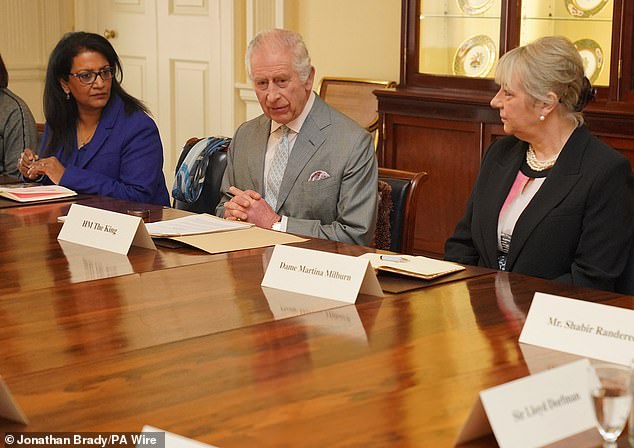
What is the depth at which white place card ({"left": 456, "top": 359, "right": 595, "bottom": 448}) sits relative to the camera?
134 centimetres

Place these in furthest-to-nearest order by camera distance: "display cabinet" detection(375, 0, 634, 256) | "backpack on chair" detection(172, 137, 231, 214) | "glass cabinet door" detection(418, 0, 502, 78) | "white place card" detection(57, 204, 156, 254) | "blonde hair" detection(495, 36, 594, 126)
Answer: "glass cabinet door" detection(418, 0, 502, 78), "display cabinet" detection(375, 0, 634, 256), "backpack on chair" detection(172, 137, 231, 214), "blonde hair" detection(495, 36, 594, 126), "white place card" detection(57, 204, 156, 254)

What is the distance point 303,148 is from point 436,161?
215 cm

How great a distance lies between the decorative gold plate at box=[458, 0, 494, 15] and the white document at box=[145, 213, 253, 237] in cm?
255

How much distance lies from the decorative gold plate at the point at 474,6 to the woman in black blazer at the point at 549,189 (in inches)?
87.2

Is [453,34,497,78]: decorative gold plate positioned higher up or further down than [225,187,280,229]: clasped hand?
higher up

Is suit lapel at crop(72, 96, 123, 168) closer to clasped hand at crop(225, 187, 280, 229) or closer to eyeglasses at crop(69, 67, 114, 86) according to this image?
eyeglasses at crop(69, 67, 114, 86)

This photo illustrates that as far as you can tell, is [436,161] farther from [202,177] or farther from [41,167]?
[41,167]

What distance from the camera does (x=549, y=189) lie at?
2840 mm

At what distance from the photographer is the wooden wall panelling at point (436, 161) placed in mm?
5211

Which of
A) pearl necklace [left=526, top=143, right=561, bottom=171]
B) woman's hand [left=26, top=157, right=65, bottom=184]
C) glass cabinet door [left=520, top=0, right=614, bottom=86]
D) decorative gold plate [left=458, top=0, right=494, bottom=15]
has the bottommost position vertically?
woman's hand [left=26, top=157, right=65, bottom=184]

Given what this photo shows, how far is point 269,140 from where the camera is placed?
345cm

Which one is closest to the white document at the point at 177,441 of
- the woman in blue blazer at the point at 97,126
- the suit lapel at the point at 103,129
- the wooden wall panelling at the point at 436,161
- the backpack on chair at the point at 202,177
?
the backpack on chair at the point at 202,177

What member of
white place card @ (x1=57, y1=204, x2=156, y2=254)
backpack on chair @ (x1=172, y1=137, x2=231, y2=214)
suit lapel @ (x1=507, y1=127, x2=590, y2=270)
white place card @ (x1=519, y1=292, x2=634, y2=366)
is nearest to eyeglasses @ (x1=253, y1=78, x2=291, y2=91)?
backpack on chair @ (x1=172, y1=137, x2=231, y2=214)

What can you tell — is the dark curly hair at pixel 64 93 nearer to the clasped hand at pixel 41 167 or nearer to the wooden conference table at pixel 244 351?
the clasped hand at pixel 41 167
